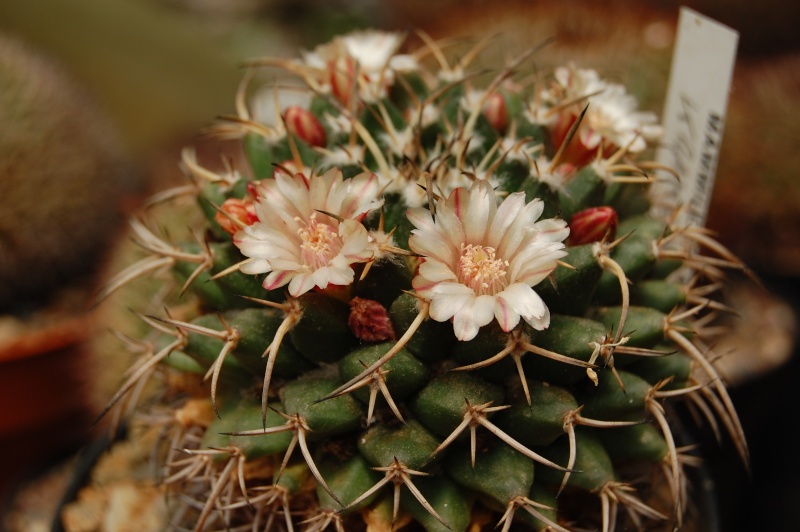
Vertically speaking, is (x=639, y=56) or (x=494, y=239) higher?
(x=639, y=56)

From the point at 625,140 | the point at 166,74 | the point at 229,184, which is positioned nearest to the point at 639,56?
the point at 625,140

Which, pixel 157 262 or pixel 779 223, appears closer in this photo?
pixel 157 262

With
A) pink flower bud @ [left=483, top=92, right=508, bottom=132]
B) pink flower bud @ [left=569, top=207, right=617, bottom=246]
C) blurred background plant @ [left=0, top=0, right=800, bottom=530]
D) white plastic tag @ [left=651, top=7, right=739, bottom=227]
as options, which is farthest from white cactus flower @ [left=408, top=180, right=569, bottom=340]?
blurred background plant @ [left=0, top=0, right=800, bottom=530]

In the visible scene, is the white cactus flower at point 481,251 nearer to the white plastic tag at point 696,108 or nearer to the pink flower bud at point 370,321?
the pink flower bud at point 370,321

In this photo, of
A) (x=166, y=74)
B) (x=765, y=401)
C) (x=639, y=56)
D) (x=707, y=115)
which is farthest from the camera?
(x=166, y=74)

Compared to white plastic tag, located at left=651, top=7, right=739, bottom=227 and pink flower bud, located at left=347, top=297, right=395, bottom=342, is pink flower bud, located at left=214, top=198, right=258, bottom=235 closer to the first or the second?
pink flower bud, located at left=347, top=297, right=395, bottom=342

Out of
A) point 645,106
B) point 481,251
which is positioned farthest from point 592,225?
point 645,106

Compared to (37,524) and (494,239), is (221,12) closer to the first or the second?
(37,524)

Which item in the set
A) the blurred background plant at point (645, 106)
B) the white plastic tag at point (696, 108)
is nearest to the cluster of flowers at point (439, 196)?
the white plastic tag at point (696, 108)
